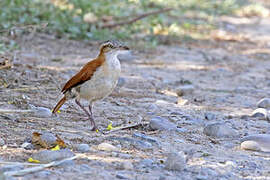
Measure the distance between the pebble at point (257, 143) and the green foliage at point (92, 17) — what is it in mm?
5680

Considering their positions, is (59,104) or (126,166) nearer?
(126,166)

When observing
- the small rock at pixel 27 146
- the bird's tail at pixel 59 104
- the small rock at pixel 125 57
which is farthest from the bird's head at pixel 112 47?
the small rock at pixel 125 57

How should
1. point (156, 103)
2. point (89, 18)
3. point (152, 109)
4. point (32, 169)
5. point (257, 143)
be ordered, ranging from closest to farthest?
point (32, 169) → point (257, 143) → point (152, 109) → point (156, 103) → point (89, 18)

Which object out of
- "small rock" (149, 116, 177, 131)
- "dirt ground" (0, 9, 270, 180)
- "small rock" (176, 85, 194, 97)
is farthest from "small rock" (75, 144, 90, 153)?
"small rock" (176, 85, 194, 97)

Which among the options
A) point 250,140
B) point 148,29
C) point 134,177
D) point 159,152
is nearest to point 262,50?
point 148,29

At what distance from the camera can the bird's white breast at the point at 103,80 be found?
5896 mm

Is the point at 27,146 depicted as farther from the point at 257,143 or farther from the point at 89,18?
the point at 89,18

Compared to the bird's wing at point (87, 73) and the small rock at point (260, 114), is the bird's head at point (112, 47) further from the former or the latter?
the small rock at point (260, 114)

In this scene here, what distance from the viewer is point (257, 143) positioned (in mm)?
5664

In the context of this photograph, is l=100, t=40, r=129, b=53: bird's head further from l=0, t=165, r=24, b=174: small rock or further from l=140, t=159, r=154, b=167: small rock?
l=0, t=165, r=24, b=174: small rock

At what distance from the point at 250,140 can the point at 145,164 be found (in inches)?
62.8

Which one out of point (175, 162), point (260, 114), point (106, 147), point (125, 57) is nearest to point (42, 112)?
point (106, 147)

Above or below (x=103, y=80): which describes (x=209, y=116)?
below

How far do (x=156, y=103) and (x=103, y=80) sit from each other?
1.72 metres
